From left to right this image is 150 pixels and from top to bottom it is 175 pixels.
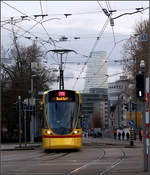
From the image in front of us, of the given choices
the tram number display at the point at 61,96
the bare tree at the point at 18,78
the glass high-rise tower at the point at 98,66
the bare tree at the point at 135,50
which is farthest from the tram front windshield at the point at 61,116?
the bare tree at the point at 18,78

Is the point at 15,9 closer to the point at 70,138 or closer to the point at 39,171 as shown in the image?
the point at 70,138

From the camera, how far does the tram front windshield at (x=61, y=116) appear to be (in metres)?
25.6

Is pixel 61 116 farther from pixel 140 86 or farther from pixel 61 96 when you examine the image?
pixel 140 86

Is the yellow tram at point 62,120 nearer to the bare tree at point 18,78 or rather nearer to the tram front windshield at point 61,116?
the tram front windshield at point 61,116

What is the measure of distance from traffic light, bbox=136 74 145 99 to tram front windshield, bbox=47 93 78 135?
11.3m

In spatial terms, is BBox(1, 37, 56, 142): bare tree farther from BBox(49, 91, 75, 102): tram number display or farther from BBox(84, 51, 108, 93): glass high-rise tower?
BBox(49, 91, 75, 102): tram number display

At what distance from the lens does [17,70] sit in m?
52.1

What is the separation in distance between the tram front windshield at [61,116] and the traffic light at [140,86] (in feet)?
37.1

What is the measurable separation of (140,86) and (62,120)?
11.5 metres

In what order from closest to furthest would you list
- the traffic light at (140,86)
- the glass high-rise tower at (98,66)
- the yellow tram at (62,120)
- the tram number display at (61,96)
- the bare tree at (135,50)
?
the traffic light at (140,86) < the yellow tram at (62,120) < the tram number display at (61,96) < the bare tree at (135,50) < the glass high-rise tower at (98,66)

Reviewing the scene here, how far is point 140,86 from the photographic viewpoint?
14.7 metres

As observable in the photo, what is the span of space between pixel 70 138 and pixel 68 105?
5.78 feet

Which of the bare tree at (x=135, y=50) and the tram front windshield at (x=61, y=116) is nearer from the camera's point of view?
the tram front windshield at (x=61, y=116)

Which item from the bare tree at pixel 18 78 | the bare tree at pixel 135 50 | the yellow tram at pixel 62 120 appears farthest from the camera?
the bare tree at pixel 18 78
